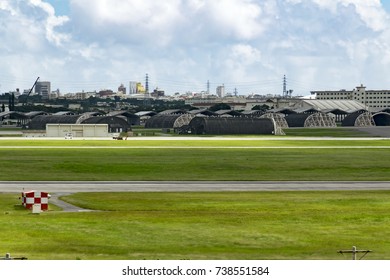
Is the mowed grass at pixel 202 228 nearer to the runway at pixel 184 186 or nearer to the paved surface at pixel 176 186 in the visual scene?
the paved surface at pixel 176 186

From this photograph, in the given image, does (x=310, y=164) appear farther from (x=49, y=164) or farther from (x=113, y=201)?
(x=113, y=201)

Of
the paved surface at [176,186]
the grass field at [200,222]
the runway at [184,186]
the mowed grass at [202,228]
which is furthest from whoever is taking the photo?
the runway at [184,186]

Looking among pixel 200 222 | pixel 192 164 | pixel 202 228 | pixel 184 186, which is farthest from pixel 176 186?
pixel 202 228

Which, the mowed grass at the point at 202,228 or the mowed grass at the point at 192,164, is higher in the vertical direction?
the mowed grass at the point at 192,164

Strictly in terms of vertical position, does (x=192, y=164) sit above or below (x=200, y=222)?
above

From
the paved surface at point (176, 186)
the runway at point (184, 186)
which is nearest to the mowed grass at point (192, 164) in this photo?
the runway at point (184, 186)

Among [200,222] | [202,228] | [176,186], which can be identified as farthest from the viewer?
[176,186]

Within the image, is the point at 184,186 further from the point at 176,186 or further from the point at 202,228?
the point at 202,228
